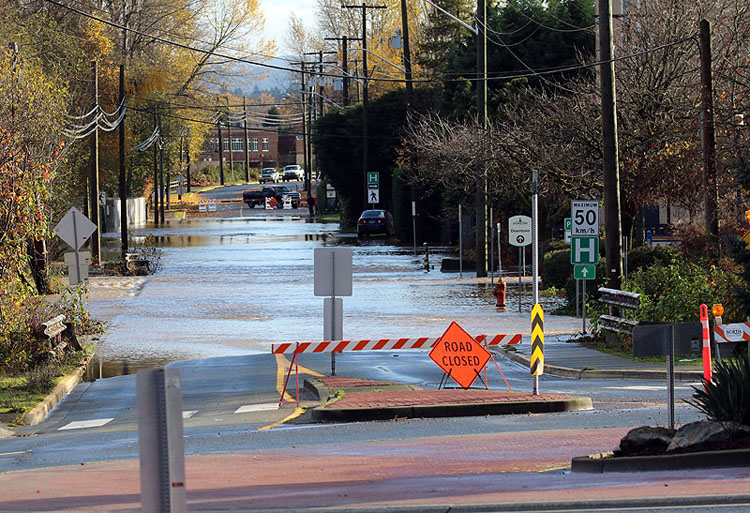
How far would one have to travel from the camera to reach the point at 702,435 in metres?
9.45

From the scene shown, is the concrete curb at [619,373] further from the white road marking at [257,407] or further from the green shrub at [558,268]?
the green shrub at [558,268]

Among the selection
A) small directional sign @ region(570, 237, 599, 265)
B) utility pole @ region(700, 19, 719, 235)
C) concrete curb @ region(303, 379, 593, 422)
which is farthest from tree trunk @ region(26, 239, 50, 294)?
concrete curb @ region(303, 379, 593, 422)

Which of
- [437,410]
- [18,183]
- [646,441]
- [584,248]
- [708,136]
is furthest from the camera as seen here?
[708,136]

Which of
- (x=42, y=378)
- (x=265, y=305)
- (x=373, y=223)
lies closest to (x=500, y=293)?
(x=265, y=305)

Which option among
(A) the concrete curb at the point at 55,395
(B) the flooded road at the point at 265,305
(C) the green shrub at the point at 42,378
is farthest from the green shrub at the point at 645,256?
(C) the green shrub at the point at 42,378

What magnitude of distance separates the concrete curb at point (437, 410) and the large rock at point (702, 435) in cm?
482

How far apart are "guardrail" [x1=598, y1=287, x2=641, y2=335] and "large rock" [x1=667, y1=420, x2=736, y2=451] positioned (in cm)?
1036

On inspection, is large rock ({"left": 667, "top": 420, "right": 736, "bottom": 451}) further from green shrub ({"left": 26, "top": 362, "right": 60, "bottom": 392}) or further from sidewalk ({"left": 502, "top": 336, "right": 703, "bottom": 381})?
green shrub ({"left": 26, "top": 362, "right": 60, "bottom": 392})

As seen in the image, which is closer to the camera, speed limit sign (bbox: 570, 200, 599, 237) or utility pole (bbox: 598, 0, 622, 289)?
speed limit sign (bbox: 570, 200, 599, 237)

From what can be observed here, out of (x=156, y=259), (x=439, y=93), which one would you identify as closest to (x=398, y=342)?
(x=156, y=259)

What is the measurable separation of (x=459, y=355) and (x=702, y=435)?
6620 millimetres

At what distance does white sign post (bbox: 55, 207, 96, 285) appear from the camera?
24.4 metres

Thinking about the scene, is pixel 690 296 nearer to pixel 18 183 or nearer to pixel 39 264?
pixel 18 183

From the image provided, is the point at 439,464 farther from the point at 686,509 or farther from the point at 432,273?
the point at 432,273
